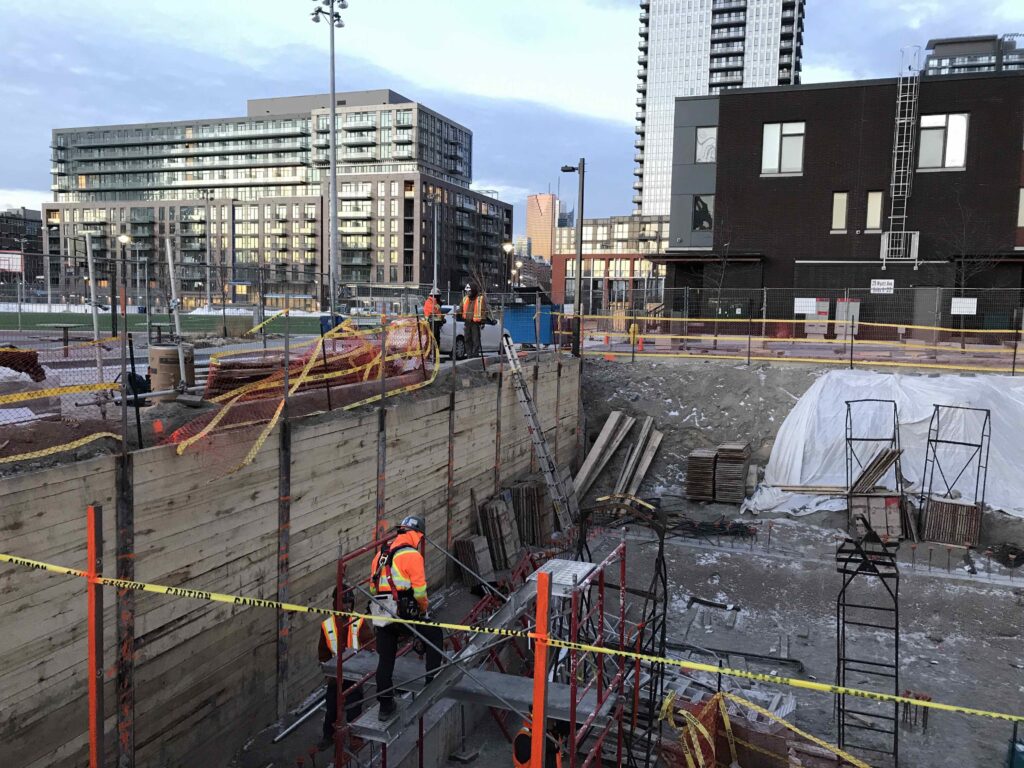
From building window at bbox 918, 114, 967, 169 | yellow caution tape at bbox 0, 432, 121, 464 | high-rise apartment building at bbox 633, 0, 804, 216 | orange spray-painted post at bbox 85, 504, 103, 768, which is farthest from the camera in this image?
high-rise apartment building at bbox 633, 0, 804, 216

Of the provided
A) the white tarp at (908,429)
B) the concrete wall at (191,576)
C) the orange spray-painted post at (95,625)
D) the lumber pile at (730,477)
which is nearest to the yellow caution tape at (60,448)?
the concrete wall at (191,576)

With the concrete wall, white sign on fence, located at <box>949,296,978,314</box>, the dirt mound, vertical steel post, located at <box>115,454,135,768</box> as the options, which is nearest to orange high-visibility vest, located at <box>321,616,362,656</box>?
the concrete wall

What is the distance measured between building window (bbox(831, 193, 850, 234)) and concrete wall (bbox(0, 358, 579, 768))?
26435mm

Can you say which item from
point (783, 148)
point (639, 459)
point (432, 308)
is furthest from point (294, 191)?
point (432, 308)

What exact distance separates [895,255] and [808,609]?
2369 cm

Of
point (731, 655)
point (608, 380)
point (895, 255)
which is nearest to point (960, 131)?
point (895, 255)

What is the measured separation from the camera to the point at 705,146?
113ft

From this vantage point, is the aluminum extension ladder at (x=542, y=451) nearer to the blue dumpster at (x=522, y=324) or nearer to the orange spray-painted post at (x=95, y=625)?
the blue dumpster at (x=522, y=324)

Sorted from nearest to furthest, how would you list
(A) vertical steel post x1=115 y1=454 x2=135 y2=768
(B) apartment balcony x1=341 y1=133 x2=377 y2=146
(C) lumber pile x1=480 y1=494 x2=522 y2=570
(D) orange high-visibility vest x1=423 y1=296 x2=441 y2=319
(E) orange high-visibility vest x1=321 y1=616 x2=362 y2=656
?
(A) vertical steel post x1=115 y1=454 x2=135 y2=768
(E) orange high-visibility vest x1=321 y1=616 x2=362 y2=656
(C) lumber pile x1=480 y1=494 x2=522 y2=570
(D) orange high-visibility vest x1=423 y1=296 x2=441 y2=319
(B) apartment balcony x1=341 y1=133 x2=377 y2=146

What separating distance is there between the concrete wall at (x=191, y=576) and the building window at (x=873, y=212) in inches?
1059

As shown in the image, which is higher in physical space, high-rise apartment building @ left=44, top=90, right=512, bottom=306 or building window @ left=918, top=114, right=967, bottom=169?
high-rise apartment building @ left=44, top=90, right=512, bottom=306

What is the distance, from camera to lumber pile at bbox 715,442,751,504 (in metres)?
18.9

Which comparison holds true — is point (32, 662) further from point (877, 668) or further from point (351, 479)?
point (877, 668)

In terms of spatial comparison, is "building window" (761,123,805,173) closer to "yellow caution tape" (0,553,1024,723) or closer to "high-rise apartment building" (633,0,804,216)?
"yellow caution tape" (0,553,1024,723)
